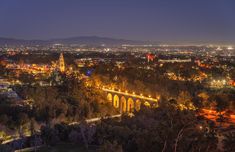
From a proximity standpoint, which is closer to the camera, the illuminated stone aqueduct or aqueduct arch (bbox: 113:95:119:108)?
the illuminated stone aqueduct

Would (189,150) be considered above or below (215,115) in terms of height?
above

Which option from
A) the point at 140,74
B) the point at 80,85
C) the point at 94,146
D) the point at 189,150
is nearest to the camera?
the point at 189,150

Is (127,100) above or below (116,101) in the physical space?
above

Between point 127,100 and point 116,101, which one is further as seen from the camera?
point 116,101

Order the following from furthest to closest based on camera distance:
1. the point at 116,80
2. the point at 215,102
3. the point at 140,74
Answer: the point at 140,74 → the point at 116,80 → the point at 215,102

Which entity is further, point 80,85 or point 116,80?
point 116,80

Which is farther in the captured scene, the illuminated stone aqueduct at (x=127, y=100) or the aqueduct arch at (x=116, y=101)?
the aqueduct arch at (x=116, y=101)

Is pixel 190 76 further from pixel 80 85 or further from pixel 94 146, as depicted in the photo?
pixel 94 146

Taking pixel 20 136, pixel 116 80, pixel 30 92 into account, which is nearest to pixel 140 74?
pixel 116 80
